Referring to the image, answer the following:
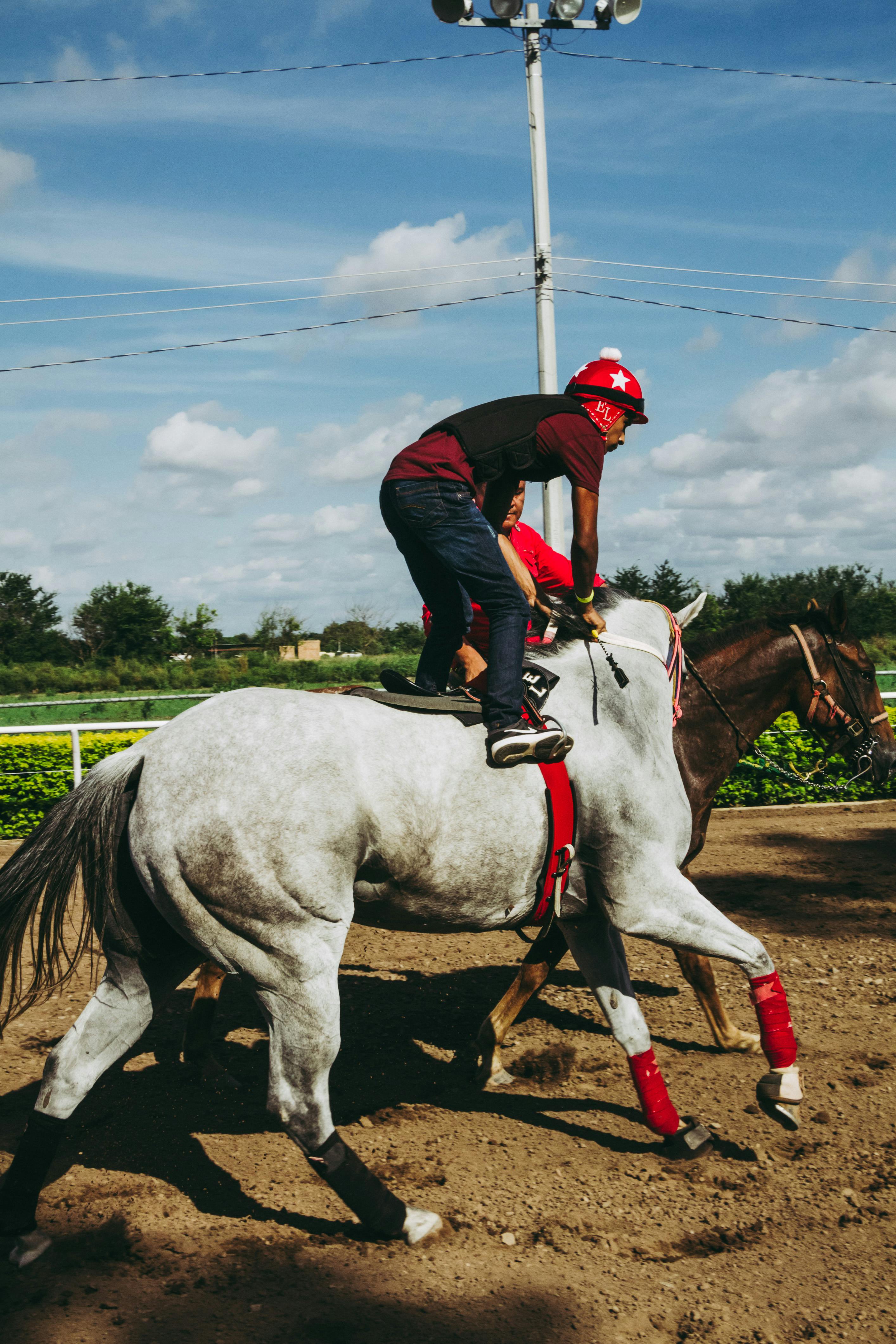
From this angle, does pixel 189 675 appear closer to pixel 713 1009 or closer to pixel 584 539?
pixel 713 1009

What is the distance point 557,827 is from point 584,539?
949 millimetres

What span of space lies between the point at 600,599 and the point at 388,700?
1017 mm

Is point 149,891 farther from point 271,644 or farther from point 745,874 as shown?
point 271,644

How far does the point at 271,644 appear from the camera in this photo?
38344mm

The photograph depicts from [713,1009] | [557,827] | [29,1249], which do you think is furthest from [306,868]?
[713,1009]

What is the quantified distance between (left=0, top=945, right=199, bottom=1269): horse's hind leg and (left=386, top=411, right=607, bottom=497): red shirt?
1.79 m

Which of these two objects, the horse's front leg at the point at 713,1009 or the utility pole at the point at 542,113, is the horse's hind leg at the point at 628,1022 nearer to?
the horse's front leg at the point at 713,1009

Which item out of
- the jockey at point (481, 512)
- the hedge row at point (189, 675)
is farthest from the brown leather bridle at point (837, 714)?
the hedge row at point (189, 675)

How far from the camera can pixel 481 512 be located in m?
3.17

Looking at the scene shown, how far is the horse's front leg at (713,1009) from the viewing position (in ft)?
14.0

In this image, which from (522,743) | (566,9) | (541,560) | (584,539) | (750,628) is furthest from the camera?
(566,9)

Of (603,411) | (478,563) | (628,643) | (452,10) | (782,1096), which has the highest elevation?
(452,10)

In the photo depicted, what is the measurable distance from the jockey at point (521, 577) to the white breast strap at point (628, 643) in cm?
25

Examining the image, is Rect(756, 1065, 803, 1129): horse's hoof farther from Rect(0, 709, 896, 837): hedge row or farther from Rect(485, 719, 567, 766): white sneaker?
Rect(0, 709, 896, 837): hedge row
